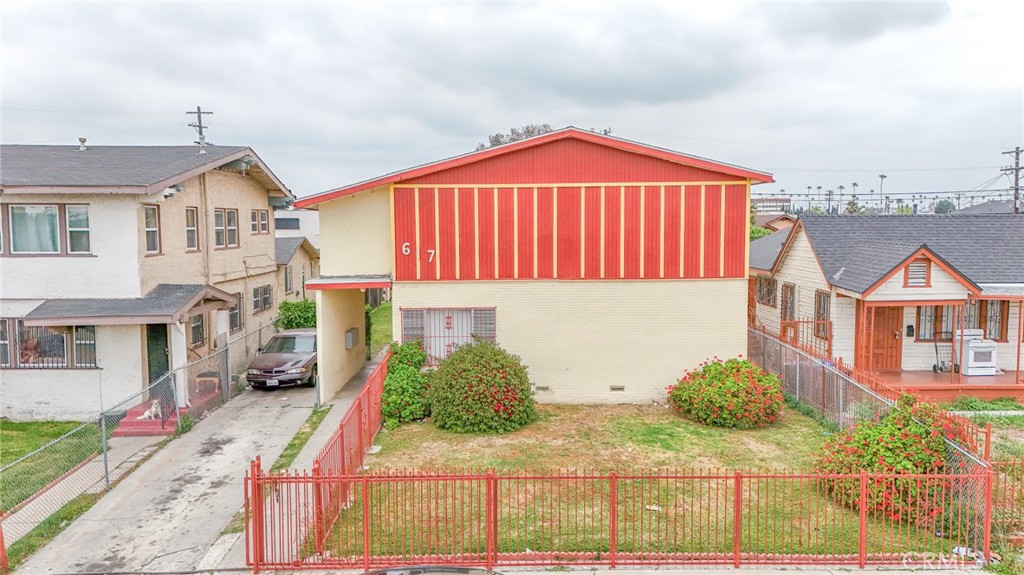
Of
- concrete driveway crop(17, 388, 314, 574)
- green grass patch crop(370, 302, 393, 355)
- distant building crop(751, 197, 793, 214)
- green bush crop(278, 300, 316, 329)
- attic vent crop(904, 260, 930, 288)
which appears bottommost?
concrete driveway crop(17, 388, 314, 574)

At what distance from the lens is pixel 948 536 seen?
359 inches

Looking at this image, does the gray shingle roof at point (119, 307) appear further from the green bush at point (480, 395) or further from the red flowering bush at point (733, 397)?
the red flowering bush at point (733, 397)

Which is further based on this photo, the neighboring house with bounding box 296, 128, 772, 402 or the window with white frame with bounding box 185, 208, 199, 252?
the window with white frame with bounding box 185, 208, 199, 252

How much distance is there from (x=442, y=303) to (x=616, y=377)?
4.74 meters

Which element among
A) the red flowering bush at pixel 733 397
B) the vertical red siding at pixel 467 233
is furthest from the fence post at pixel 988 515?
the vertical red siding at pixel 467 233

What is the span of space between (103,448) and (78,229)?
266 inches

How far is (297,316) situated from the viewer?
23969mm

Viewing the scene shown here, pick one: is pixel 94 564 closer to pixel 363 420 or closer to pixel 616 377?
pixel 363 420

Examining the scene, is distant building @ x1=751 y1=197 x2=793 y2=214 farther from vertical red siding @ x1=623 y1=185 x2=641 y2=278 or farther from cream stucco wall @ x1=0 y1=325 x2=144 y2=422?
cream stucco wall @ x1=0 y1=325 x2=144 y2=422

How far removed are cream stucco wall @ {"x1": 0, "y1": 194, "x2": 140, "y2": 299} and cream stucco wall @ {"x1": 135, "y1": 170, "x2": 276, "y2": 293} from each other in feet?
0.90

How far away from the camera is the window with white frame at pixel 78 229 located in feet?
52.6

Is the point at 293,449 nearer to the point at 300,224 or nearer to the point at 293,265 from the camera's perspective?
the point at 293,265

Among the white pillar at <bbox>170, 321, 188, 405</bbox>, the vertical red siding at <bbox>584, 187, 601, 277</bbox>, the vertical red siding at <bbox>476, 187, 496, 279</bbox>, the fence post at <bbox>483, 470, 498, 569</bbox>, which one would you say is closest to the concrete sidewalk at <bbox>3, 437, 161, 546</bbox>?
the white pillar at <bbox>170, 321, 188, 405</bbox>

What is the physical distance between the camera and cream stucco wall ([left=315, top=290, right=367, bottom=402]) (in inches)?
662
